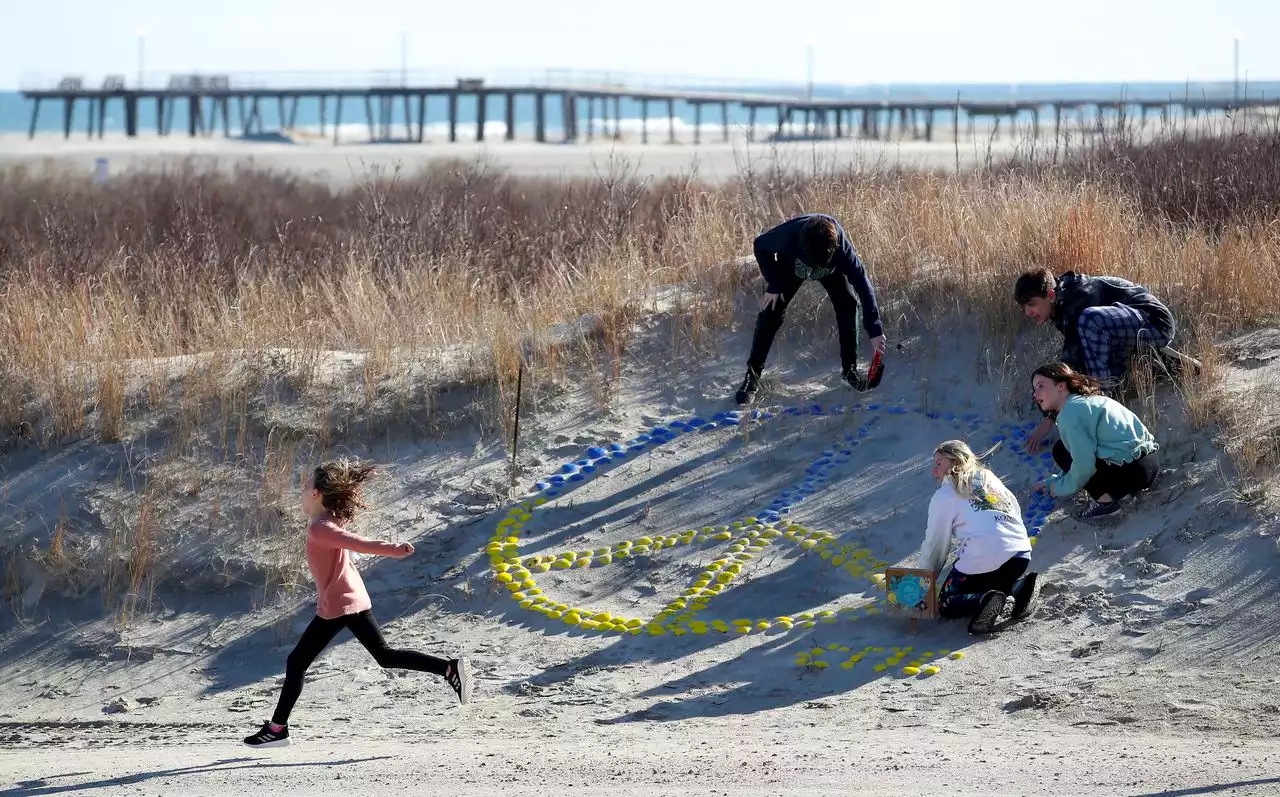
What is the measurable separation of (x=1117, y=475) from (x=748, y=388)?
2446mm

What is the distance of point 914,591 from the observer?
645 cm

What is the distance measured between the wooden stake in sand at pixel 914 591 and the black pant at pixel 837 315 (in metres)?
2.18

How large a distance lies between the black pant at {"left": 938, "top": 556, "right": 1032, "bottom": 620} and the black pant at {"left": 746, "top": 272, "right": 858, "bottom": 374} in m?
2.22

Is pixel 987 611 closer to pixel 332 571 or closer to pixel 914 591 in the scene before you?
pixel 914 591

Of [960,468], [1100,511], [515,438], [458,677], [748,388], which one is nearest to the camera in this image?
[458,677]

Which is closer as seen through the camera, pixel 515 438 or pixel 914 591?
pixel 914 591

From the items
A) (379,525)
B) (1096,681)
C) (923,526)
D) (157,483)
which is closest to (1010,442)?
(923,526)

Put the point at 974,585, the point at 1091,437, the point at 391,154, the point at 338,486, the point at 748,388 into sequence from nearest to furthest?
the point at 338,486 < the point at 974,585 < the point at 1091,437 < the point at 748,388 < the point at 391,154

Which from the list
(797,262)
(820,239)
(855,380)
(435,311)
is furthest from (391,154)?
(820,239)

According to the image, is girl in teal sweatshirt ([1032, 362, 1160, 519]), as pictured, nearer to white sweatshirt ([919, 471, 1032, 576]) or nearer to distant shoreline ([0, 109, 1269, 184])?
white sweatshirt ([919, 471, 1032, 576])

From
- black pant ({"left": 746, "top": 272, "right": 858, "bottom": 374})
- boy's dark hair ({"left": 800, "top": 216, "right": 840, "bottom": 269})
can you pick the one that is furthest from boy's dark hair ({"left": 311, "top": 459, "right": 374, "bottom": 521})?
black pant ({"left": 746, "top": 272, "right": 858, "bottom": 374})

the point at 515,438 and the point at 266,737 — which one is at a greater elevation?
the point at 515,438

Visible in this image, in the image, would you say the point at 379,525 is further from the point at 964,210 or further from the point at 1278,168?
the point at 1278,168

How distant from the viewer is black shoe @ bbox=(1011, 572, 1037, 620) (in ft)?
21.1
